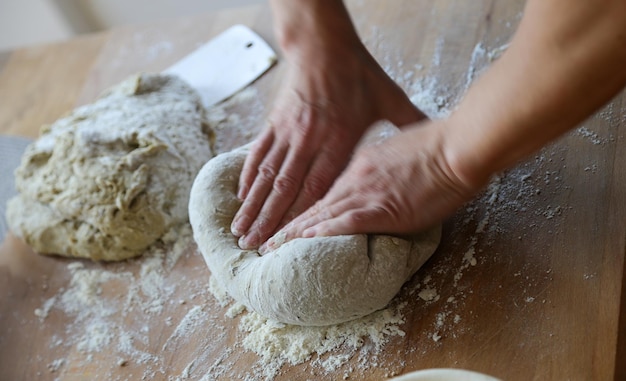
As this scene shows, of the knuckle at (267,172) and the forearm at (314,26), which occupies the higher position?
the forearm at (314,26)

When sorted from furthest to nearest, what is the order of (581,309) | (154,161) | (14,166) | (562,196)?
1. (14,166)
2. (154,161)
3. (562,196)
4. (581,309)

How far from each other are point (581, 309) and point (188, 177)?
88 cm

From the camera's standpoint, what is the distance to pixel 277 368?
1145mm

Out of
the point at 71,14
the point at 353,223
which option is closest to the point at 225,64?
the point at 353,223

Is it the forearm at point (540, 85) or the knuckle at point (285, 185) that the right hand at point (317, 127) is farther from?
the forearm at point (540, 85)

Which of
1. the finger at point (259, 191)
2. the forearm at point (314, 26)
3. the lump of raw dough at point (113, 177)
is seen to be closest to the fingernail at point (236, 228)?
the finger at point (259, 191)

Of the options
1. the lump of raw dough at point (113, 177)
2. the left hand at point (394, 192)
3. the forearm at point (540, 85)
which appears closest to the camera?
the forearm at point (540, 85)

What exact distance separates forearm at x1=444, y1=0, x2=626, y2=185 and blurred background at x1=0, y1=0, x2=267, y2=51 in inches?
75.0

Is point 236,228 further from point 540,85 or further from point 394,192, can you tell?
point 540,85

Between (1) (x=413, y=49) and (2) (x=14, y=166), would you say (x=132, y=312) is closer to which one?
(2) (x=14, y=166)

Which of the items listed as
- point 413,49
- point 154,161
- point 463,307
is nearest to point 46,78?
point 154,161

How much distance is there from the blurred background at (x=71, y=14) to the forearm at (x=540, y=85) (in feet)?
6.25

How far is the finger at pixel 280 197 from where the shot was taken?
124 centimetres

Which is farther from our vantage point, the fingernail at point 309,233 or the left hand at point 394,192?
the fingernail at point 309,233
